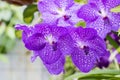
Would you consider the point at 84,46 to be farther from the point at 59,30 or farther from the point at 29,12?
the point at 29,12

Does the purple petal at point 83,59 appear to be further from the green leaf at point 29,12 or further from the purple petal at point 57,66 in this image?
the green leaf at point 29,12

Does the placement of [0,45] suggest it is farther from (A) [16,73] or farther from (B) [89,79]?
(B) [89,79]

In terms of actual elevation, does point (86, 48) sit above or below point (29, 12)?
below

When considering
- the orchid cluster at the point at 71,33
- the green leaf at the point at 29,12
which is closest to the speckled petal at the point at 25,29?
the orchid cluster at the point at 71,33

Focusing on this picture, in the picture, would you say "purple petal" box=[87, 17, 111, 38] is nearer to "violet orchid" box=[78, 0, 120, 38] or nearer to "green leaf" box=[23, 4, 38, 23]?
"violet orchid" box=[78, 0, 120, 38]

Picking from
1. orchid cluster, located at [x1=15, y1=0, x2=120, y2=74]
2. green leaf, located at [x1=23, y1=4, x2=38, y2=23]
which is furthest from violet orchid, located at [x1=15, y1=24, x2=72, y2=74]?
green leaf, located at [x1=23, y1=4, x2=38, y2=23]

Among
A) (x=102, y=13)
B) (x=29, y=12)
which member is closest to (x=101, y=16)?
(x=102, y=13)

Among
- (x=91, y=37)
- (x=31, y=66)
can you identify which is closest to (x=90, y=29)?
(x=91, y=37)
